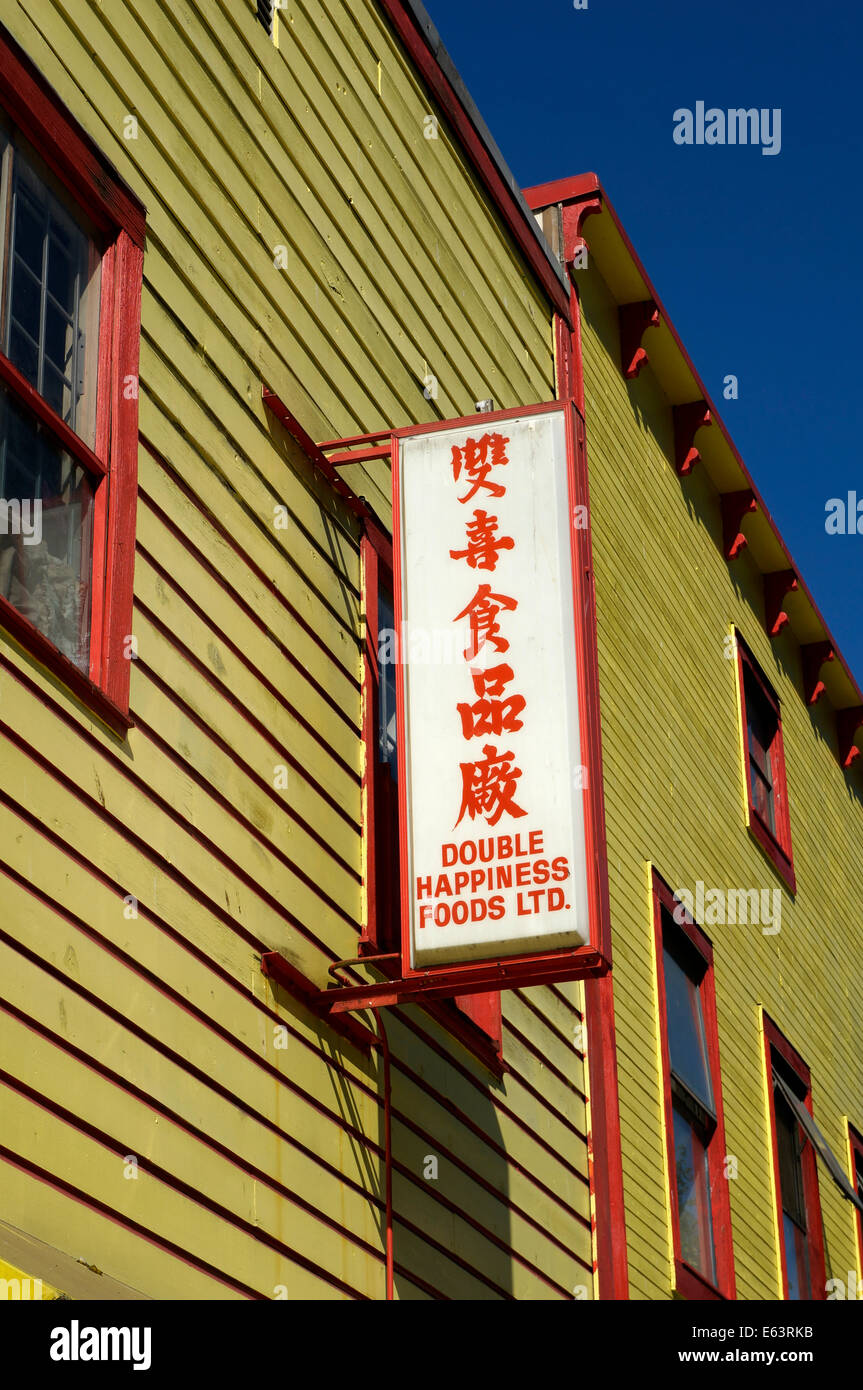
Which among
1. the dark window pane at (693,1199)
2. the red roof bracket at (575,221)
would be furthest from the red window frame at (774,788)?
the red roof bracket at (575,221)

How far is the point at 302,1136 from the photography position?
6828 millimetres

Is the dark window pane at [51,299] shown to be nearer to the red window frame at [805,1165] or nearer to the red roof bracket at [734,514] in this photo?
the red window frame at [805,1165]

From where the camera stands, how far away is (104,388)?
6340 mm

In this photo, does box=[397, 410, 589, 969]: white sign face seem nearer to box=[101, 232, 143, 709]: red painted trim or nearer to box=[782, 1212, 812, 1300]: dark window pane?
box=[101, 232, 143, 709]: red painted trim

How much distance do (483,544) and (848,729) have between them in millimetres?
12656

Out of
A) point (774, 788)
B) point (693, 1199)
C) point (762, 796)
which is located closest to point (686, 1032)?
point (693, 1199)

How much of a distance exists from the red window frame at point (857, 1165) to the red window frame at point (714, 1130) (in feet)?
12.8

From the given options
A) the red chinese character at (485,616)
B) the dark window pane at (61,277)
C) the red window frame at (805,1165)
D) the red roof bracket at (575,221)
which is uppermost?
the red roof bracket at (575,221)

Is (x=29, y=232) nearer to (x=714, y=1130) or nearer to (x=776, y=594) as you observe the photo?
(x=714, y=1130)

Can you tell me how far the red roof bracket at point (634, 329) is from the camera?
14.3 m
